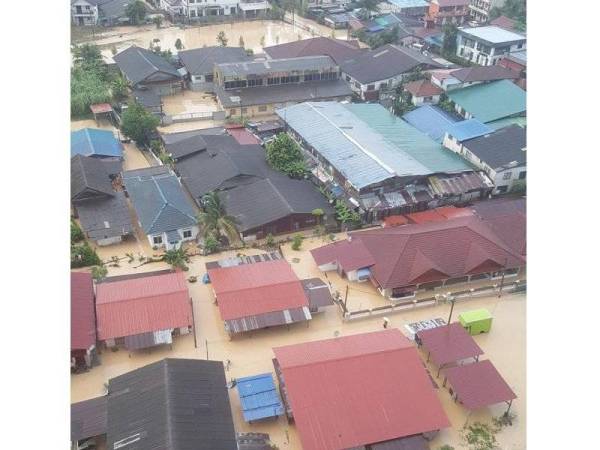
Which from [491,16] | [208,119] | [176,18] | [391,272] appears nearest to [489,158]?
[391,272]

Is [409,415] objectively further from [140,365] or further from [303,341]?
[140,365]

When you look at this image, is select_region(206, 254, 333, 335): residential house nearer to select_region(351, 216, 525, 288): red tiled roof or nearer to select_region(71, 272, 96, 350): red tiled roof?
select_region(351, 216, 525, 288): red tiled roof

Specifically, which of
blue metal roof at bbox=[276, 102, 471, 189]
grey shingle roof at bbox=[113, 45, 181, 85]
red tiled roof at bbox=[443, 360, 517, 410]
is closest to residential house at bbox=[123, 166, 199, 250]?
blue metal roof at bbox=[276, 102, 471, 189]

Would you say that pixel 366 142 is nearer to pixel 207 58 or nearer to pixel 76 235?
pixel 76 235

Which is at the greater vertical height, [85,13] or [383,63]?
[85,13]

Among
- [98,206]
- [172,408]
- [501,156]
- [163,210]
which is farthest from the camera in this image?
[501,156]

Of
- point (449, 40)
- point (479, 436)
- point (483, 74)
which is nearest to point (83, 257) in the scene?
point (479, 436)

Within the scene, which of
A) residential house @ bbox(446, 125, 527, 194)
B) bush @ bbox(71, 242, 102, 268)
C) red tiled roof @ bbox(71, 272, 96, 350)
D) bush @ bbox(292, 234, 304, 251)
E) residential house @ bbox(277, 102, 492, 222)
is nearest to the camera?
red tiled roof @ bbox(71, 272, 96, 350)

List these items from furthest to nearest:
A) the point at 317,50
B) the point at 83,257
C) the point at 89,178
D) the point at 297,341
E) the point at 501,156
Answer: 1. the point at 317,50
2. the point at 501,156
3. the point at 89,178
4. the point at 83,257
5. the point at 297,341
